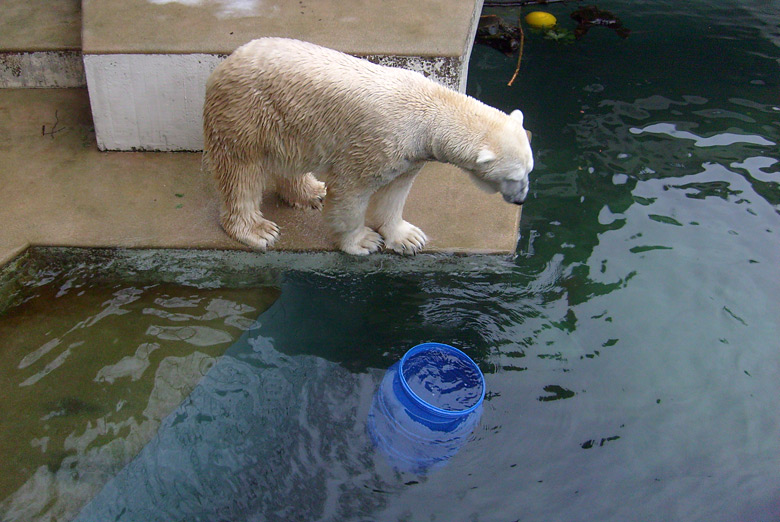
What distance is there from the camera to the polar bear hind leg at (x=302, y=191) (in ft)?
12.5

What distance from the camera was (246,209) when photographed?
3.50 m

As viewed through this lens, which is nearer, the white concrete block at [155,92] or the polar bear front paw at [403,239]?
the polar bear front paw at [403,239]

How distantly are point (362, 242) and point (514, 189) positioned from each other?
2.97ft

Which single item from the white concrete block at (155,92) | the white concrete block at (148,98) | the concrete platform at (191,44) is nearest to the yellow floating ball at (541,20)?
the concrete platform at (191,44)

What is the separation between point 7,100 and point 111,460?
10.3ft

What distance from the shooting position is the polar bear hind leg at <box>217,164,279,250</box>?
3.37 m

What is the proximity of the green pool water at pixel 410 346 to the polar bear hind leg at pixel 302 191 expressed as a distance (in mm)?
449

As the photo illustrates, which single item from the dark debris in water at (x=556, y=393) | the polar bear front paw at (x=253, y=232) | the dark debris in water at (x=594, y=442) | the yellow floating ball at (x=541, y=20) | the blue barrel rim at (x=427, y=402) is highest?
the yellow floating ball at (x=541, y=20)

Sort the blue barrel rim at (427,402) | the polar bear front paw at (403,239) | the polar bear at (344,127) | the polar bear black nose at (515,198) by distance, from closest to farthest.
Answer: the blue barrel rim at (427,402)
the polar bear at (344,127)
the polar bear black nose at (515,198)
the polar bear front paw at (403,239)

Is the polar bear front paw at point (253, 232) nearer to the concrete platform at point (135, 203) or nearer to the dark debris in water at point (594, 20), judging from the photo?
the concrete platform at point (135, 203)

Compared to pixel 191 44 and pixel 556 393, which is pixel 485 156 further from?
pixel 191 44

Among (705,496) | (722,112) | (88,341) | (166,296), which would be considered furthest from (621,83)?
(88,341)

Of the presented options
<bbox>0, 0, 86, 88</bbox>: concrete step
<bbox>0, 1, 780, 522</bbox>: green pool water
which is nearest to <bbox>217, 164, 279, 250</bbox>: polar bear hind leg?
<bbox>0, 1, 780, 522</bbox>: green pool water

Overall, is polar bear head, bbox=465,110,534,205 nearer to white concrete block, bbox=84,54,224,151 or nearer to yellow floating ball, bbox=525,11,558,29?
white concrete block, bbox=84,54,224,151
